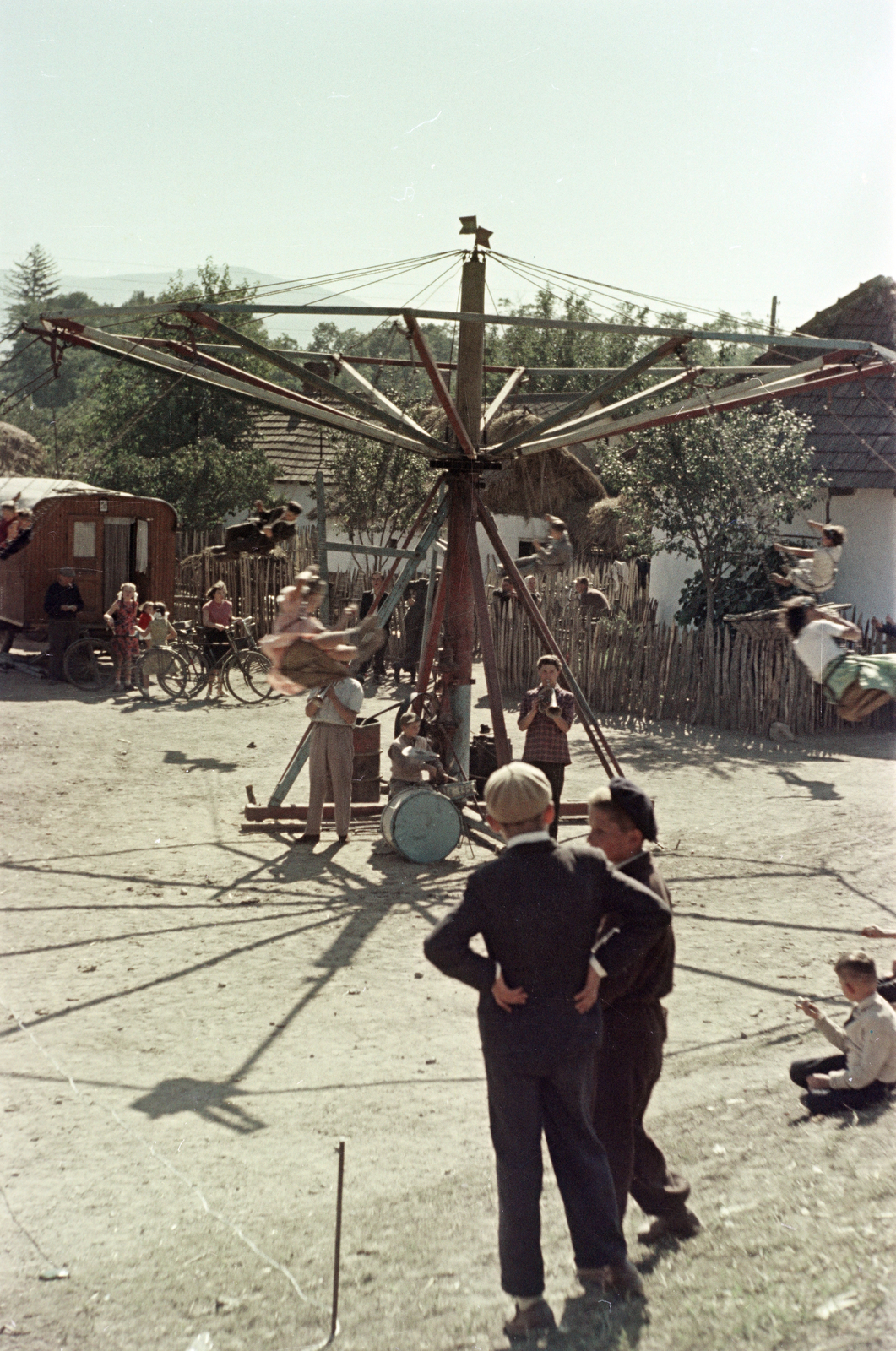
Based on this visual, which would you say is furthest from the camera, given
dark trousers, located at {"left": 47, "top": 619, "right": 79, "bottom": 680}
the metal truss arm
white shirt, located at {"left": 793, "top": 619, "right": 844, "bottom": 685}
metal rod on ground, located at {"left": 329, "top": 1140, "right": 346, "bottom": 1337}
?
dark trousers, located at {"left": 47, "top": 619, "right": 79, "bottom": 680}

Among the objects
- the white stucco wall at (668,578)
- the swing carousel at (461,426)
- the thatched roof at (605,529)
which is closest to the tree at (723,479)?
the white stucco wall at (668,578)

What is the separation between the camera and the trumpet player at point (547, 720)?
383 inches

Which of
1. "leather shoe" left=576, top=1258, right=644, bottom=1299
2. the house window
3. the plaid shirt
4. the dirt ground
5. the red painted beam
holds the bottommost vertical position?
the dirt ground

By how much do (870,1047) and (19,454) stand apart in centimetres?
4282

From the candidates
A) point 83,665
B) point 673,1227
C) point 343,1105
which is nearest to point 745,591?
point 83,665

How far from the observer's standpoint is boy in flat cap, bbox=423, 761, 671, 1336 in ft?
12.3

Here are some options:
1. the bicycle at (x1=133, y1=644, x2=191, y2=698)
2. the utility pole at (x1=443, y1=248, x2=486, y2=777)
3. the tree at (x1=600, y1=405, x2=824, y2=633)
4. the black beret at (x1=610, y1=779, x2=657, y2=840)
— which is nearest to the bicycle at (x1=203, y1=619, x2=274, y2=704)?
the bicycle at (x1=133, y1=644, x2=191, y2=698)

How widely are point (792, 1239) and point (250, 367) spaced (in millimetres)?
32768

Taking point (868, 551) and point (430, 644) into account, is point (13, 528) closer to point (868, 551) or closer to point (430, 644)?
point (430, 644)

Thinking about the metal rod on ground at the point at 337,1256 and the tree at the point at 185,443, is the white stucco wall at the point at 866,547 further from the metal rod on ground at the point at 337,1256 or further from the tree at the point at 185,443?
the metal rod on ground at the point at 337,1256

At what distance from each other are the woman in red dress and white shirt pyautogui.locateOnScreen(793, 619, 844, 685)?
546 inches

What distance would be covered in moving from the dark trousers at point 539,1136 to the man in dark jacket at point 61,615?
16.6 m

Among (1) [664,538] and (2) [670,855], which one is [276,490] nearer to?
(1) [664,538]

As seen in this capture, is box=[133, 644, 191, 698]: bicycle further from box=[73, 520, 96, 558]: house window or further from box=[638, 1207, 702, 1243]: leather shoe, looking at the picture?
box=[638, 1207, 702, 1243]: leather shoe
